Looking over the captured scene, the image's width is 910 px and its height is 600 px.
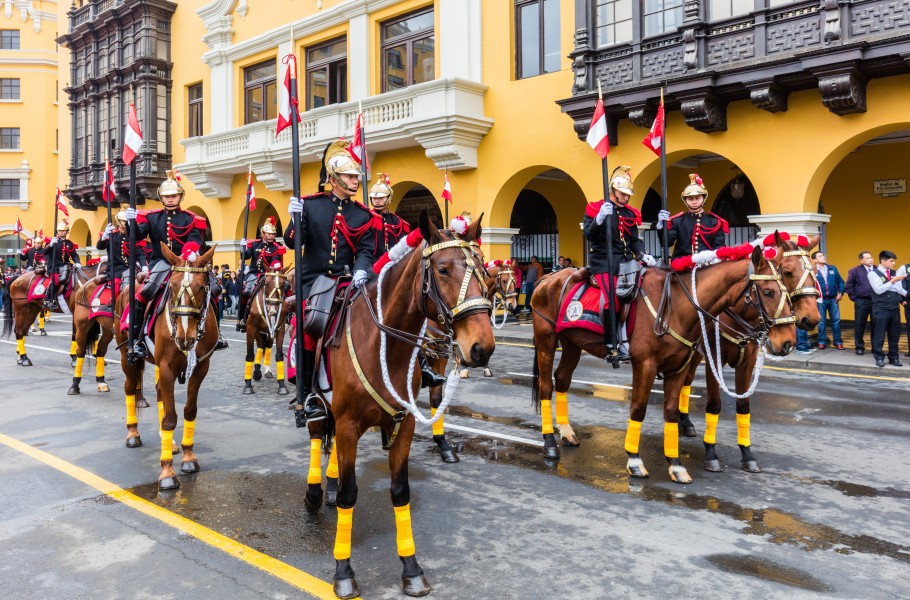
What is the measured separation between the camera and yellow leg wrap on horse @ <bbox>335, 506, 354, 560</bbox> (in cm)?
410

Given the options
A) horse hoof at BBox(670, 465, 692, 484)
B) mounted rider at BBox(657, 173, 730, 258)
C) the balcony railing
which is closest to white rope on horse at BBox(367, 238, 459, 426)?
horse hoof at BBox(670, 465, 692, 484)

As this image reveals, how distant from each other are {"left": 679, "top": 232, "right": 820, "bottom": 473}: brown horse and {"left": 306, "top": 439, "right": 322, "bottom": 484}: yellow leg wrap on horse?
3650 millimetres

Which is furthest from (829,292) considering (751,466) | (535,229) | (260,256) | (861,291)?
(260,256)

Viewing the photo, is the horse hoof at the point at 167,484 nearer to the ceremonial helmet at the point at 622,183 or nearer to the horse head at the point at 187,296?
the horse head at the point at 187,296

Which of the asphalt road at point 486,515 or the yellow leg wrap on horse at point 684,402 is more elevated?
the yellow leg wrap on horse at point 684,402

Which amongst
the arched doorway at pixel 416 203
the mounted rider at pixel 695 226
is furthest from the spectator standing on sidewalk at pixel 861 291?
the arched doorway at pixel 416 203

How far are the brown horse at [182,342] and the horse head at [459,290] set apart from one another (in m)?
3.23

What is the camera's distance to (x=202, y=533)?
495 cm

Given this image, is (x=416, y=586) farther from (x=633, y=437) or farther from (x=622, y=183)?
(x=622, y=183)

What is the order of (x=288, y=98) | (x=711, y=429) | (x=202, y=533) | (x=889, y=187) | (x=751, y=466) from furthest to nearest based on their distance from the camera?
(x=889, y=187) < (x=711, y=429) < (x=751, y=466) < (x=288, y=98) < (x=202, y=533)

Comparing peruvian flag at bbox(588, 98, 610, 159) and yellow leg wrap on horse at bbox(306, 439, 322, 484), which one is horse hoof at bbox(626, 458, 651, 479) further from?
peruvian flag at bbox(588, 98, 610, 159)

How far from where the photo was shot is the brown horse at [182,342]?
20.3ft

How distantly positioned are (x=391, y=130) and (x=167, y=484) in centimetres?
1493

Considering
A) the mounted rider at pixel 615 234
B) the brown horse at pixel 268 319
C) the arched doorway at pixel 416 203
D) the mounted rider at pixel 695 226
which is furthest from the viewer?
the arched doorway at pixel 416 203
